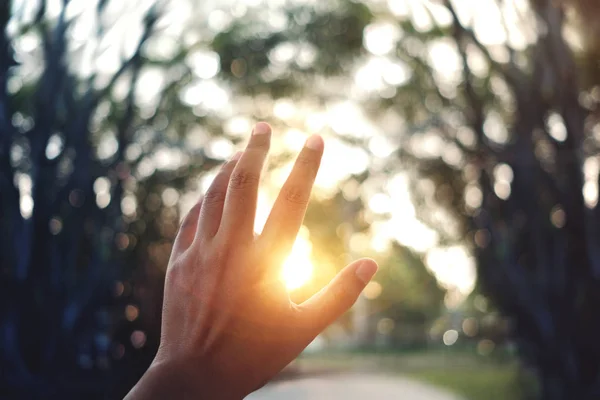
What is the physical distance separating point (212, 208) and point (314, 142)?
0.21 meters

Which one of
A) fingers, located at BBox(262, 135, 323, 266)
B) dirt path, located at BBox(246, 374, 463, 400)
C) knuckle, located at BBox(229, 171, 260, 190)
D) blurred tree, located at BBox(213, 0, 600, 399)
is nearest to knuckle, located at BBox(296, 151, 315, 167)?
fingers, located at BBox(262, 135, 323, 266)

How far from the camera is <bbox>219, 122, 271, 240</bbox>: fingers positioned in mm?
1166

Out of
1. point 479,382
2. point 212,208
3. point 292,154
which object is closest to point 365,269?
point 212,208

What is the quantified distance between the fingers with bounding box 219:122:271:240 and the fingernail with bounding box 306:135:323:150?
70 mm

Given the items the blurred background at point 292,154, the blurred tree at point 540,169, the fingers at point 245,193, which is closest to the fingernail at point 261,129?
the fingers at point 245,193

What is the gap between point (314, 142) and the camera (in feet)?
4.00

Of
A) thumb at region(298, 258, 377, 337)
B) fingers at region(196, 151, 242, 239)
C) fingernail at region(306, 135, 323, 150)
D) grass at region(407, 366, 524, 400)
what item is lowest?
grass at region(407, 366, 524, 400)

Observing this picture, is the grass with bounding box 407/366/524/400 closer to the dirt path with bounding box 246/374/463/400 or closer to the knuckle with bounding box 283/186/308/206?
the dirt path with bounding box 246/374/463/400

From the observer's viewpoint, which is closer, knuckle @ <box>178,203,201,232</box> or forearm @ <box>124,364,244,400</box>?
forearm @ <box>124,364,244,400</box>

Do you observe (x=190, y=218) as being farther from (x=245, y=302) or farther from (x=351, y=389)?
(x=351, y=389)

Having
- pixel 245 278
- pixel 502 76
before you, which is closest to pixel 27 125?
pixel 502 76

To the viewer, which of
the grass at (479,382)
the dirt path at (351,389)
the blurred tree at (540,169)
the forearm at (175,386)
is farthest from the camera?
the grass at (479,382)

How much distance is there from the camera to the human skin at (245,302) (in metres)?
1.16

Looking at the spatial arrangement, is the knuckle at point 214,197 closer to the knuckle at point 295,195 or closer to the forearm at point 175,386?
the knuckle at point 295,195
